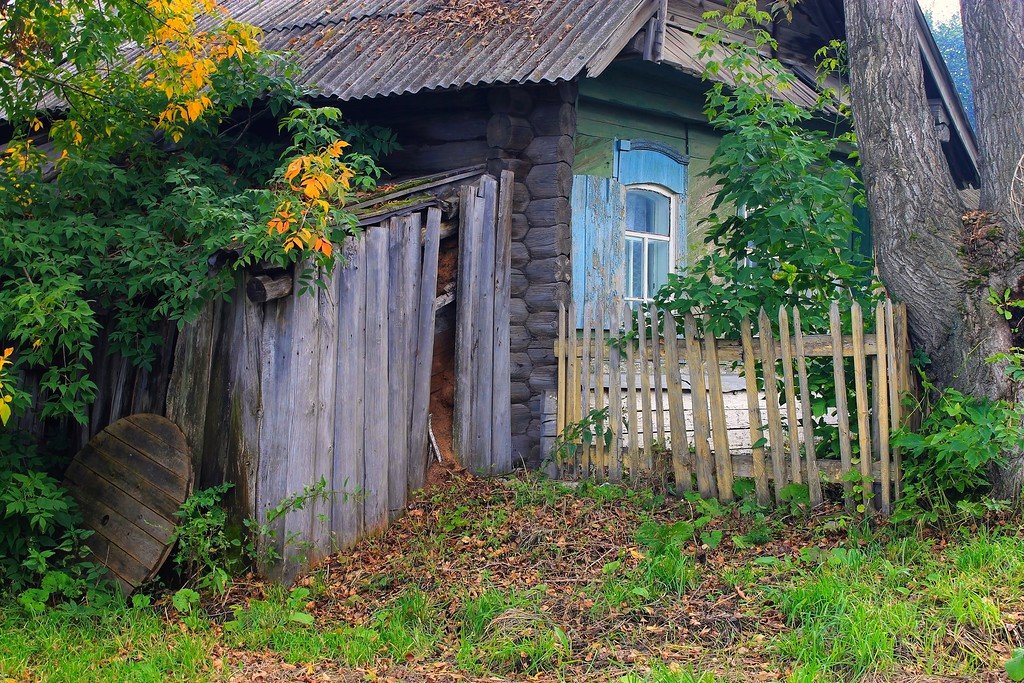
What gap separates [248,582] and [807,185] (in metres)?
4.04

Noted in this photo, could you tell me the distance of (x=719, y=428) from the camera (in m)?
6.32

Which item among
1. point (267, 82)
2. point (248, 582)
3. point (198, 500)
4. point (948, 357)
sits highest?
point (267, 82)

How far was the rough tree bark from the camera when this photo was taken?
5.57 m

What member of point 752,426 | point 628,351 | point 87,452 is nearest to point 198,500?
point 87,452

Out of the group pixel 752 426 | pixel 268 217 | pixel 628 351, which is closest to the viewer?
pixel 268 217

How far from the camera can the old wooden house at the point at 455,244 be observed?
5.65 m

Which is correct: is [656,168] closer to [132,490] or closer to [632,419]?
[632,419]

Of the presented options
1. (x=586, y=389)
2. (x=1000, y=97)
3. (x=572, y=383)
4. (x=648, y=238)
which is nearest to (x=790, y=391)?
(x=586, y=389)

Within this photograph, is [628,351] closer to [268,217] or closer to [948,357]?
[948,357]

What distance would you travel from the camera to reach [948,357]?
18.7ft

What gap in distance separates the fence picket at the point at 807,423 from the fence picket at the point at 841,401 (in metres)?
0.16

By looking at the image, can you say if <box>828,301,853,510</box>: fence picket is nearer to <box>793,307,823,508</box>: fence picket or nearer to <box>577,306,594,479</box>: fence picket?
<box>793,307,823,508</box>: fence picket

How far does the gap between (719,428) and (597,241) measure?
7.86 feet

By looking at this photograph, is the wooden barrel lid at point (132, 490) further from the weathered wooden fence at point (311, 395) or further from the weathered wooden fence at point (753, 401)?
the weathered wooden fence at point (753, 401)
